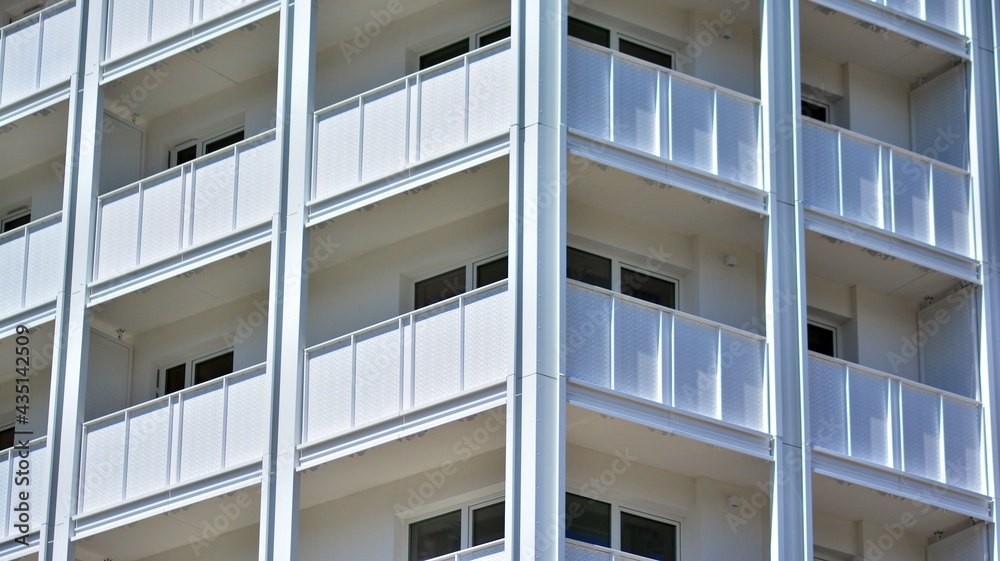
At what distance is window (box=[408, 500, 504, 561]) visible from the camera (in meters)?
35.5

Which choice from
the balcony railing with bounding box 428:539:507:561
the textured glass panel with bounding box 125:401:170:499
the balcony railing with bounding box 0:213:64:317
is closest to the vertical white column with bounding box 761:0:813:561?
the balcony railing with bounding box 428:539:507:561

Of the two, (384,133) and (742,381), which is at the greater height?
(384,133)

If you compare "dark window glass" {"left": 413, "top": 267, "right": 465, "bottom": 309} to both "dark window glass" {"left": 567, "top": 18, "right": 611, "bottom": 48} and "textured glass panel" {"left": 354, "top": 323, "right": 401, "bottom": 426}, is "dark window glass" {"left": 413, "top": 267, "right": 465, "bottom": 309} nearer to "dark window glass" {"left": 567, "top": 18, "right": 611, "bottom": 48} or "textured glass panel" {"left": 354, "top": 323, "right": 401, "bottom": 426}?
"textured glass panel" {"left": 354, "top": 323, "right": 401, "bottom": 426}

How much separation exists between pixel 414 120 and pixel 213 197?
4.31 m

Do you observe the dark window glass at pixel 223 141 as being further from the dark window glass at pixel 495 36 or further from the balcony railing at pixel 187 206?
the dark window glass at pixel 495 36

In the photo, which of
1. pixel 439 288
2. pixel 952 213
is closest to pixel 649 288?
pixel 439 288

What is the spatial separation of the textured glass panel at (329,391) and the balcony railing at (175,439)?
0.82m

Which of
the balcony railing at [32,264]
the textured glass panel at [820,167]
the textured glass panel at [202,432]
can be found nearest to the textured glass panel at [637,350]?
the textured glass panel at [820,167]

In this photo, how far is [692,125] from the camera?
36781 mm

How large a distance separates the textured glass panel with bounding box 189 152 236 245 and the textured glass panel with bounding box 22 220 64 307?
286 centimetres

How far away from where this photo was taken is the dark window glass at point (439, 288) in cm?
3741

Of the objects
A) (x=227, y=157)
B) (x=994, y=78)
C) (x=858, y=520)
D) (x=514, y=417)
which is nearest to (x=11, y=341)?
(x=227, y=157)

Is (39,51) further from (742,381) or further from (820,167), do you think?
(742,381)

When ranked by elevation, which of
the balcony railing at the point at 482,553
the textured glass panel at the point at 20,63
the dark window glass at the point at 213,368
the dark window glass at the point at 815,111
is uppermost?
the textured glass panel at the point at 20,63
